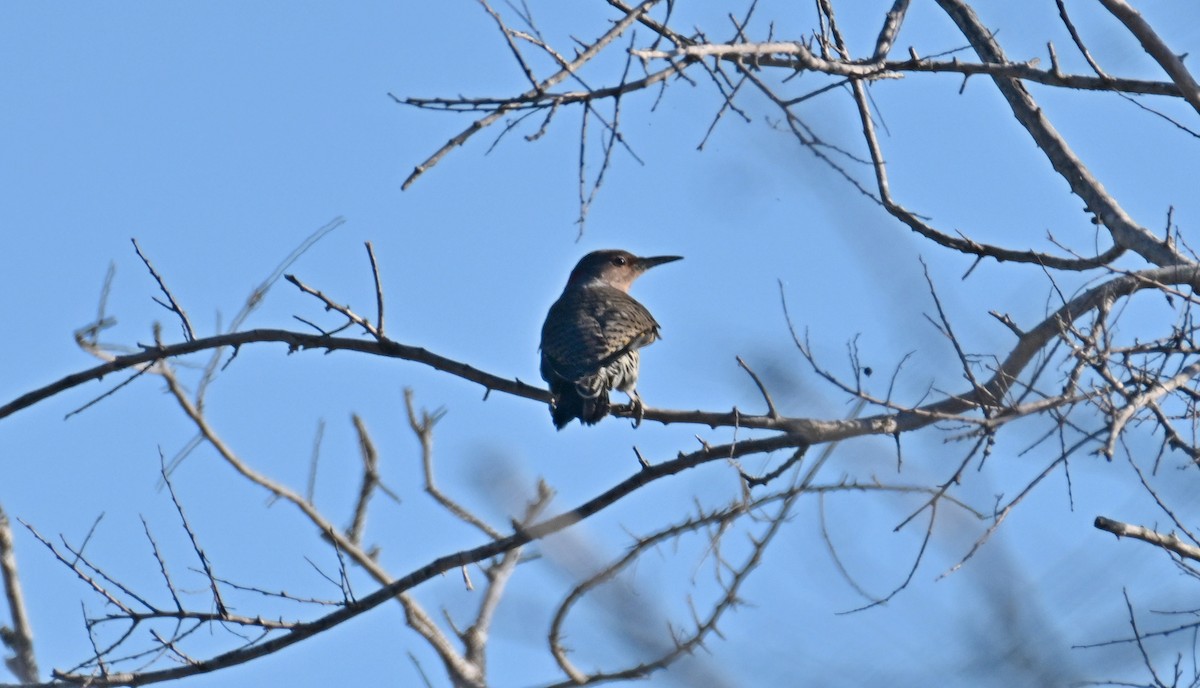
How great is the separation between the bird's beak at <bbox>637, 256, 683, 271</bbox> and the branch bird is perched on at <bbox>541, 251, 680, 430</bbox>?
1.24 ft

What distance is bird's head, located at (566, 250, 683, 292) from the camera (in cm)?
991

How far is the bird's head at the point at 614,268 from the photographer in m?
9.91

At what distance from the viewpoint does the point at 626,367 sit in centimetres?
719

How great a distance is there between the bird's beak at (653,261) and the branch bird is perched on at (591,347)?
14.9 inches

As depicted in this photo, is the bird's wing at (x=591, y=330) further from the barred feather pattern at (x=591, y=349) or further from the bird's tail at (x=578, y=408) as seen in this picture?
the bird's tail at (x=578, y=408)

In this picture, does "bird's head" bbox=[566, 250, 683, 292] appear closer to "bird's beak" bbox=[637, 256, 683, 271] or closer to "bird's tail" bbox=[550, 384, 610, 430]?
"bird's beak" bbox=[637, 256, 683, 271]

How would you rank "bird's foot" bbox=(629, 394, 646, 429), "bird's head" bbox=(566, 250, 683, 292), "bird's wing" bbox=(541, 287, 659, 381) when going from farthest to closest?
"bird's head" bbox=(566, 250, 683, 292) < "bird's wing" bbox=(541, 287, 659, 381) < "bird's foot" bbox=(629, 394, 646, 429)

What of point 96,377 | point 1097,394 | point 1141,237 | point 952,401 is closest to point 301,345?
point 96,377

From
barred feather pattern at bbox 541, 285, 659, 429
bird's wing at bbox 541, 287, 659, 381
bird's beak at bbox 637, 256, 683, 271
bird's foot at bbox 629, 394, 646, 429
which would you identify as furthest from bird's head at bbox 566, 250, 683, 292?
bird's foot at bbox 629, 394, 646, 429

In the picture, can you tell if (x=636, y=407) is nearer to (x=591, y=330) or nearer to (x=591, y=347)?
(x=591, y=347)

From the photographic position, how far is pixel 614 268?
9930mm

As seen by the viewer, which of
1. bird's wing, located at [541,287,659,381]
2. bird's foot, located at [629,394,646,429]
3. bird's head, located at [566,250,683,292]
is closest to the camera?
bird's foot, located at [629,394,646,429]

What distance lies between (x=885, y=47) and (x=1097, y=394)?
2069 millimetres

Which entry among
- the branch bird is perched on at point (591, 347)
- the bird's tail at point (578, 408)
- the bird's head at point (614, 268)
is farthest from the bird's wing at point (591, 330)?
the bird's head at point (614, 268)
